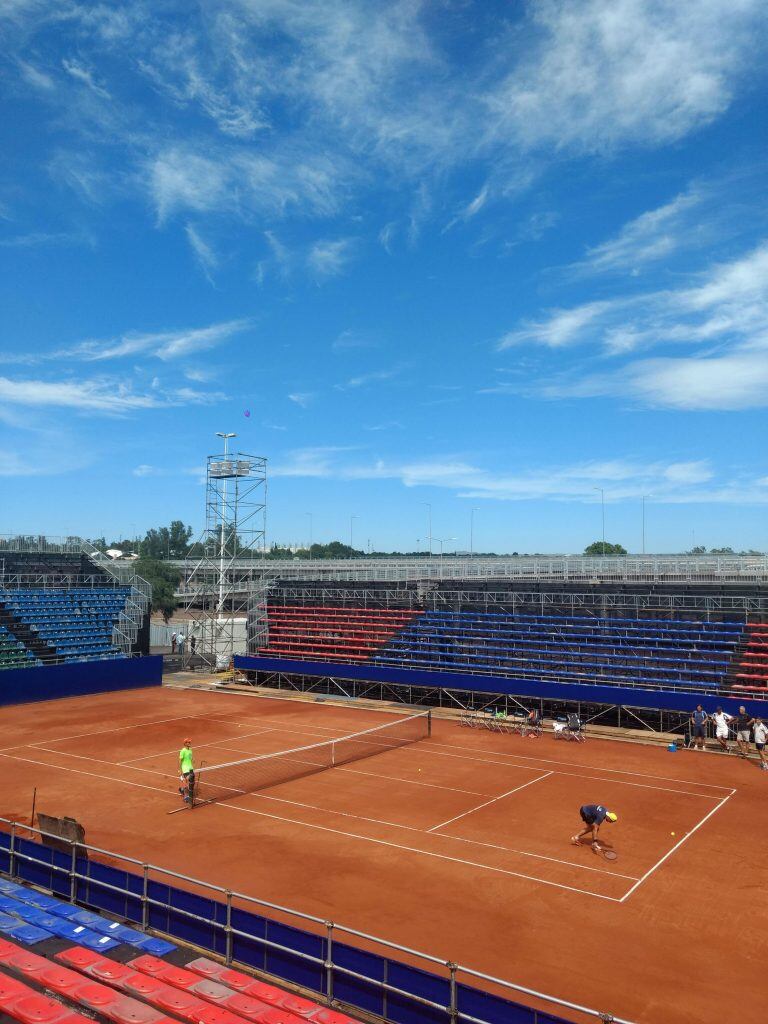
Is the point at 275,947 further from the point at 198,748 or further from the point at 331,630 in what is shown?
the point at 331,630

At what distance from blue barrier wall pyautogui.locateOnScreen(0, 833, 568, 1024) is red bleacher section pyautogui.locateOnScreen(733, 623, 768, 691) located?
2542cm

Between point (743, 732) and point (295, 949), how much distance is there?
22.8 metres

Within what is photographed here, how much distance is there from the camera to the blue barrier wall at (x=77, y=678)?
38.6 meters

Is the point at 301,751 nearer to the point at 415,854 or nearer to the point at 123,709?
the point at 415,854

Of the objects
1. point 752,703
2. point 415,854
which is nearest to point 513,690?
point 752,703

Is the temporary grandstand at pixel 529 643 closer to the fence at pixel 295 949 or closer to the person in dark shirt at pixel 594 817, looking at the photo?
the person in dark shirt at pixel 594 817

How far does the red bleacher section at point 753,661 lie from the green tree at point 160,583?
6320cm

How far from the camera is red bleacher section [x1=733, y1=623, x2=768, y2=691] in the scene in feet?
104

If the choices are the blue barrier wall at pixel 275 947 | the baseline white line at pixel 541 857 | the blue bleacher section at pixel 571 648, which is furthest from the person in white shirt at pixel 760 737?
the blue barrier wall at pixel 275 947

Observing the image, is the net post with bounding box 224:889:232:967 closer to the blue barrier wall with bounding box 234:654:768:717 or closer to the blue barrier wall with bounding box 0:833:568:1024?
the blue barrier wall with bounding box 0:833:568:1024

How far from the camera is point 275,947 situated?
11.4 metres

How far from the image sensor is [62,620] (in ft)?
152

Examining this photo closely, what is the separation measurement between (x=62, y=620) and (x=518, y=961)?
40.0 m

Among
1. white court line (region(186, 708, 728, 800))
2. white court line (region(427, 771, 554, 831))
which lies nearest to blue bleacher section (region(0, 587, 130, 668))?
white court line (region(186, 708, 728, 800))
